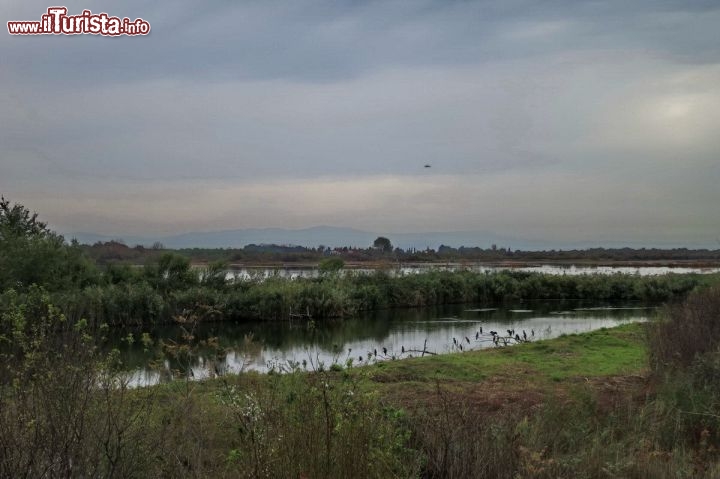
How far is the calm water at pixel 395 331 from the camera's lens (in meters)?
17.2

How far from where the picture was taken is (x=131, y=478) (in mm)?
4328

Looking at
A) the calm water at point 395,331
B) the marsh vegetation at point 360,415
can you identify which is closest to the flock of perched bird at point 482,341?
the calm water at point 395,331

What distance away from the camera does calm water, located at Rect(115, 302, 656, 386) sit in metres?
17.2

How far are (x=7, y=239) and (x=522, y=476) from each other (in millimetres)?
24320

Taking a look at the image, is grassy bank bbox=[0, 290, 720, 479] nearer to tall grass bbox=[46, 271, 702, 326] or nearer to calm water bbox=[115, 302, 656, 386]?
calm water bbox=[115, 302, 656, 386]

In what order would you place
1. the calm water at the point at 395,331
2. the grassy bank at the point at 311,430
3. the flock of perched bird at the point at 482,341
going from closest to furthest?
1. the grassy bank at the point at 311,430
2. the flock of perched bird at the point at 482,341
3. the calm water at the point at 395,331

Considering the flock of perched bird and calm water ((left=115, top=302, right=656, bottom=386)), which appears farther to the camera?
calm water ((left=115, top=302, right=656, bottom=386))

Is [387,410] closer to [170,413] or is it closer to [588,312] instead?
[170,413]

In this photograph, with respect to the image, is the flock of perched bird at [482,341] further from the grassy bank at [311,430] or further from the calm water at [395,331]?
the grassy bank at [311,430]

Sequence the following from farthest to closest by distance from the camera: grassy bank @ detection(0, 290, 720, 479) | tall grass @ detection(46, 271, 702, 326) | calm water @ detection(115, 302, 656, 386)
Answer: tall grass @ detection(46, 271, 702, 326) → calm water @ detection(115, 302, 656, 386) → grassy bank @ detection(0, 290, 720, 479)

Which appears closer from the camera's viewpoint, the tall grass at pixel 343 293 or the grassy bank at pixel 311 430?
the grassy bank at pixel 311 430

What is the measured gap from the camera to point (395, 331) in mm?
23266

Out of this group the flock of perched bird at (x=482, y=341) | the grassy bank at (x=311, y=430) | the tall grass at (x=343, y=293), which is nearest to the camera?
the grassy bank at (x=311, y=430)

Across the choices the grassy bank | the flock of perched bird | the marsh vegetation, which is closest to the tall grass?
the flock of perched bird
